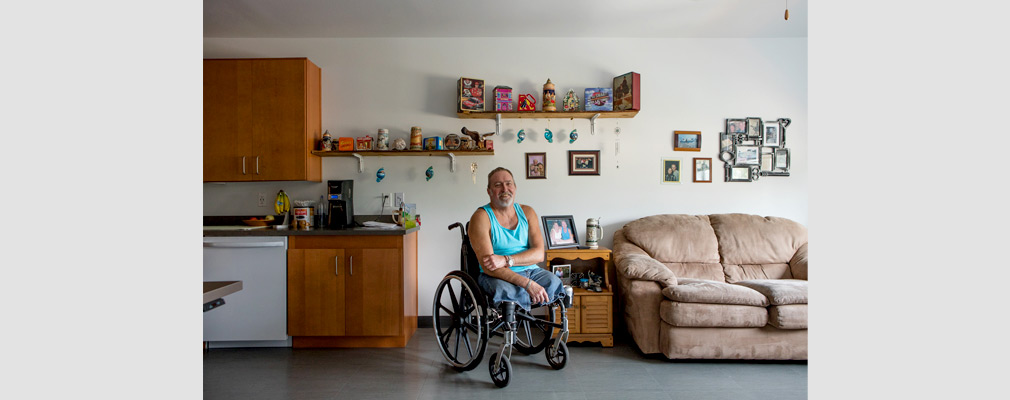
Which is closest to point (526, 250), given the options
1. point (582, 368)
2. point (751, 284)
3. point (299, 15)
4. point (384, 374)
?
point (582, 368)

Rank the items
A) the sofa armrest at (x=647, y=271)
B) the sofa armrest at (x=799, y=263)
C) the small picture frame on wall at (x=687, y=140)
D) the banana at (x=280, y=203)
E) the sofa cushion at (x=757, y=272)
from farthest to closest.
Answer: the small picture frame on wall at (x=687, y=140) → the banana at (x=280, y=203) → the sofa cushion at (x=757, y=272) → the sofa armrest at (x=799, y=263) → the sofa armrest at (x=647, y=271)

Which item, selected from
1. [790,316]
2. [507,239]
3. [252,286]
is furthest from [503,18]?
[790,316]

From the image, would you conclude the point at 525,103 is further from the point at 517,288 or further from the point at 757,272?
the point at 757,272

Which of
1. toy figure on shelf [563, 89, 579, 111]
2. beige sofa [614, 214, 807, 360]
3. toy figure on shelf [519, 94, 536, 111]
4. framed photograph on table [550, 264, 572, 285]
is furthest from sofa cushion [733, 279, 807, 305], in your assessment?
toy figure on shelf [519, 94, 536, 111]

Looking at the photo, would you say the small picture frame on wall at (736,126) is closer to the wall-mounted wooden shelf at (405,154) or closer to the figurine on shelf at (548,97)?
the figurine on shelf at (548,97)

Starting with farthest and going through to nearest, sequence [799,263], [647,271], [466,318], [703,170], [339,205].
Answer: [703,170], [339,205], [799,263], [647,271], [466,318]

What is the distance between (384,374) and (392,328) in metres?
0.50

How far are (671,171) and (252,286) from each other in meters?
3.16

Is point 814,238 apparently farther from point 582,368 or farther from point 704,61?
point 704,61

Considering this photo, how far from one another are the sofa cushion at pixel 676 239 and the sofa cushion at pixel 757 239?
81mm

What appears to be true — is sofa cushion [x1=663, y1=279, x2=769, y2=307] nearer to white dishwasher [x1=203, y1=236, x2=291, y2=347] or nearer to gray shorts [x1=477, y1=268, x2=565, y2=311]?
gray shorts [x1=477, y1=268, x2=565, y2=311]

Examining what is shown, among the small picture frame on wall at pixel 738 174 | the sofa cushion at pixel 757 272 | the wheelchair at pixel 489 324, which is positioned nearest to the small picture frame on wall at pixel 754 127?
the small picture frame on wall at pixel 738 174

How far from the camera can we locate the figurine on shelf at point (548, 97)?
12.1 feet

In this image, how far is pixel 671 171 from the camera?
3912 millimetres
